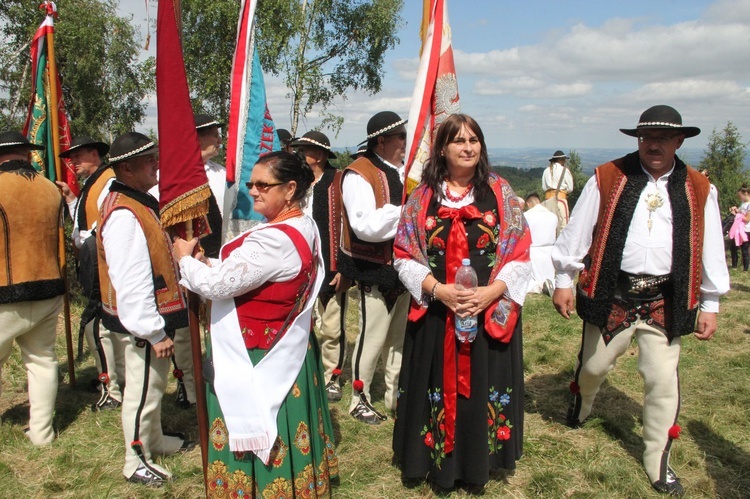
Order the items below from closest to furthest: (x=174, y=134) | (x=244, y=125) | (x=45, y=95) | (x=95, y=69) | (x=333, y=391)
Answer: (x=174, y=134) < (x=244, y=125) < (x=45, y=95) < (x=333, y=391) < (x=95, y=69)

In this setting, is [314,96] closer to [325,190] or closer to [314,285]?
[325,190]

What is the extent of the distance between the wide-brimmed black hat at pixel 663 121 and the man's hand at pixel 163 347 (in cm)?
289

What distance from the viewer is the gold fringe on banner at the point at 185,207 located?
2.53 m

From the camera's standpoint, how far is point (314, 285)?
9.12 ft

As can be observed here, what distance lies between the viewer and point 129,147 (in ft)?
10.1

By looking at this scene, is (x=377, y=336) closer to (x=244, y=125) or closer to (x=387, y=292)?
(x=387, y=292)

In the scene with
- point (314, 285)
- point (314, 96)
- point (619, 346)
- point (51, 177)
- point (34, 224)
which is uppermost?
point (314, 96)

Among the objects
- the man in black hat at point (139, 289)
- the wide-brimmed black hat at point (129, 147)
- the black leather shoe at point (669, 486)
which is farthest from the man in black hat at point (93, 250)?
the black leather shoe at point (669, 486)

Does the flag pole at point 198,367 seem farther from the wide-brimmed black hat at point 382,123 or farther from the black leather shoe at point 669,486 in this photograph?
the black leather shoe at point 669,486

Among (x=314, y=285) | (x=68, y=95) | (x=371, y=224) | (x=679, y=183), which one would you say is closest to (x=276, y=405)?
(x=314, y=285)

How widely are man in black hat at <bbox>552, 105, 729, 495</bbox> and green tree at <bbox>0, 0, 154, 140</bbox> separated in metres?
13.6

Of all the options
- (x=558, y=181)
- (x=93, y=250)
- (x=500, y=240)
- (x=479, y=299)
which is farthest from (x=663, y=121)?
(x=558, y=181)

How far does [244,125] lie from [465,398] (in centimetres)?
195

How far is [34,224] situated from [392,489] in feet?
9.30
